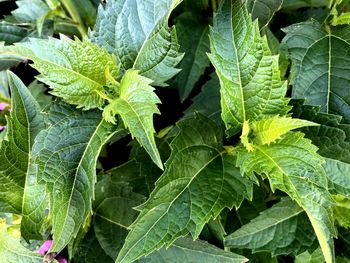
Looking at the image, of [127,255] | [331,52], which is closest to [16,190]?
[127,255]

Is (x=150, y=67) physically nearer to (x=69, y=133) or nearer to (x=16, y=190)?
(x=69, y=133)

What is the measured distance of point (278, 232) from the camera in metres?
0.74

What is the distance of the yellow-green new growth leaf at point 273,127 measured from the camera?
61cm

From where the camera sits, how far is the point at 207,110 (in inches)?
34.5

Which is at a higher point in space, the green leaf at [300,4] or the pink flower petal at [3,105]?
the pink flower petal at [3,105]

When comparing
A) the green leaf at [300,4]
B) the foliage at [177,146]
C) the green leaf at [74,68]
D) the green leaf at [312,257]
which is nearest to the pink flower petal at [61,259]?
the foliage at [177,146]

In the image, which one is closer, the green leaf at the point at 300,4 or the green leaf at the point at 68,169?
the green leaf at the point at 68,169

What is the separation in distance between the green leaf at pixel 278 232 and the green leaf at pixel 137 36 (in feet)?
0.76

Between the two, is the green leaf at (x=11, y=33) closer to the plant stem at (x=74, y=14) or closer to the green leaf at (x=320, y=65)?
the plant stem at (x=74, y=14)

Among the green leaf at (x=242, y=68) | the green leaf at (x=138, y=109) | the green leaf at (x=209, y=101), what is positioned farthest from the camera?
the green leaf at (x=209, y=101)

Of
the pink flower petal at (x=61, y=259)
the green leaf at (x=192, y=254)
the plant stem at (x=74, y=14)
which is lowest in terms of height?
the green leaf at (x=192, y=254)

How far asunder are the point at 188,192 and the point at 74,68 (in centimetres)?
21

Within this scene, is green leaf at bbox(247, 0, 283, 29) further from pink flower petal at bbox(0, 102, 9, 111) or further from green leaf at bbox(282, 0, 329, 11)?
pink flower petal at bbox(0, 102, 9, 111)

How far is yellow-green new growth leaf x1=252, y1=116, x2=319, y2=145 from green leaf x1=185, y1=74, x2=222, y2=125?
0.65ft
